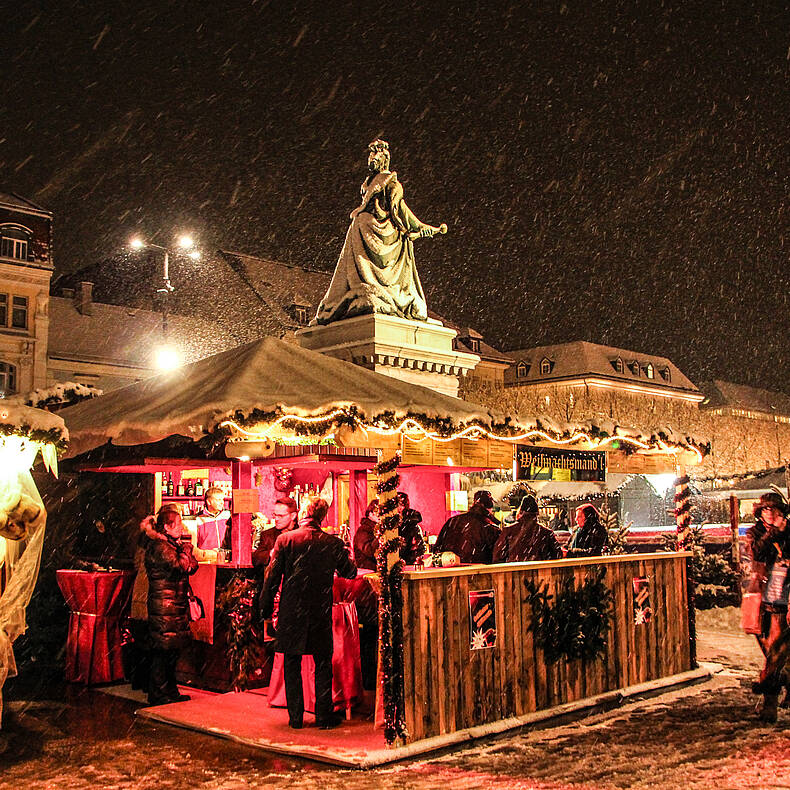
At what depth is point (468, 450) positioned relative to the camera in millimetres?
9391

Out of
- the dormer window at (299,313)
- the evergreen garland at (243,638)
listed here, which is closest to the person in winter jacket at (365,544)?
the evergreen garland at (243,638)

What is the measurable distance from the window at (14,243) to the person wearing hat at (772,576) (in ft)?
121

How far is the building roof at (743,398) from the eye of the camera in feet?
262

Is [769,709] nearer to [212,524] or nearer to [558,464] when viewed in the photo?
[558,464]

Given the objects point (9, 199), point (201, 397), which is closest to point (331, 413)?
point (201, 397)

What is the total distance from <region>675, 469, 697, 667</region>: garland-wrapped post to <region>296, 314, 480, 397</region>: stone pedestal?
15.4 feet

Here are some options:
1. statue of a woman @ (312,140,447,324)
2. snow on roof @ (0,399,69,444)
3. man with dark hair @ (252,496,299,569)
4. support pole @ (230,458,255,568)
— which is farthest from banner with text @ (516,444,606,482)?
statue of a woman @ (312,140,447,324)

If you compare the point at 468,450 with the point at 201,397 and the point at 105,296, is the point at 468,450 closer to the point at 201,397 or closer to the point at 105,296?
the point at 201,397

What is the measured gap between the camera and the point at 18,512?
21.5ft

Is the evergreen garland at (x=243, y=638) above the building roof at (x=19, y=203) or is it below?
below

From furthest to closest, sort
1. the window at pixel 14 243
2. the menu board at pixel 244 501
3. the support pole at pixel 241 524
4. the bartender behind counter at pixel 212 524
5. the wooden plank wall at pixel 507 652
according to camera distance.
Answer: the window at pixel 14 243 < the bartender behind counter at pixel 212 524 < the support pole at pixel 241 524 < the menu board at pixel 244 501 < the wooden plank wall at pixel 507 652

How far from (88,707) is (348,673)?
2.45 meters

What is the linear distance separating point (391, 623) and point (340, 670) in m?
1.14

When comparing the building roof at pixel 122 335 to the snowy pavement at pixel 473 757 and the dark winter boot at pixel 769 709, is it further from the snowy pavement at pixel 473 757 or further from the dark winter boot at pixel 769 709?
the dark winter boot at pixel 769 709
